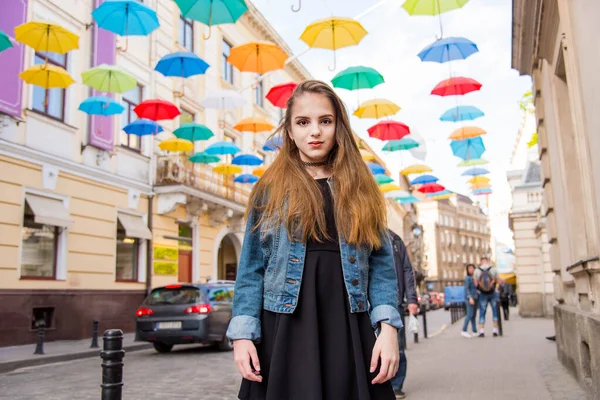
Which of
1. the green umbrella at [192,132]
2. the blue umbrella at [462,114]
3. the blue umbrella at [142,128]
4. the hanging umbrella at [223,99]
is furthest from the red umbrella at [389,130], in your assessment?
the blue umbrella at [142,128]

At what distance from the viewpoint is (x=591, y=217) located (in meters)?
5.73

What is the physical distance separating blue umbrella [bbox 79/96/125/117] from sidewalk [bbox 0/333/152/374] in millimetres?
5521

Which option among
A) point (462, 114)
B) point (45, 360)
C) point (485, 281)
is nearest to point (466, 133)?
point (462, 114)

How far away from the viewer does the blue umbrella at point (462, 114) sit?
632 inches

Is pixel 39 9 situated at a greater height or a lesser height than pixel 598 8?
greater

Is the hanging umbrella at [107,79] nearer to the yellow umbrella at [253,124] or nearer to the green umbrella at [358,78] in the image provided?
the yellow umbrella at [253,124]

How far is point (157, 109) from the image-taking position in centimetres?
1366

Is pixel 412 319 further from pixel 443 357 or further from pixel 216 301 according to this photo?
pixel 216 301

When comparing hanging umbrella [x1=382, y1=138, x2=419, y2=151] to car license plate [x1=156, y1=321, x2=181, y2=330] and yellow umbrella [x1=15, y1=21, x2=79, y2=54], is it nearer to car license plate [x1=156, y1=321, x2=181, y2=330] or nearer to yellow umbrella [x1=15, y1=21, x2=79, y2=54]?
car license plate [x1=156, y1=321, x2=181, y2=330]

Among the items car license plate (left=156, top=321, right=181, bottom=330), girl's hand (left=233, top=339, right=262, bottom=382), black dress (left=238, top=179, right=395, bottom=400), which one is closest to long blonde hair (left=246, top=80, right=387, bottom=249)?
black dress (left=238, top=179, right=395, bottom=400)

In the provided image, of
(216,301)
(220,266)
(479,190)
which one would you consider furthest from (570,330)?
(220,266)

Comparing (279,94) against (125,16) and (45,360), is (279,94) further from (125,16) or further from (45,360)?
(45,360)

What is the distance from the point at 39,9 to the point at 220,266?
574 inches

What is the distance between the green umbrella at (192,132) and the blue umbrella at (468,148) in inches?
301
